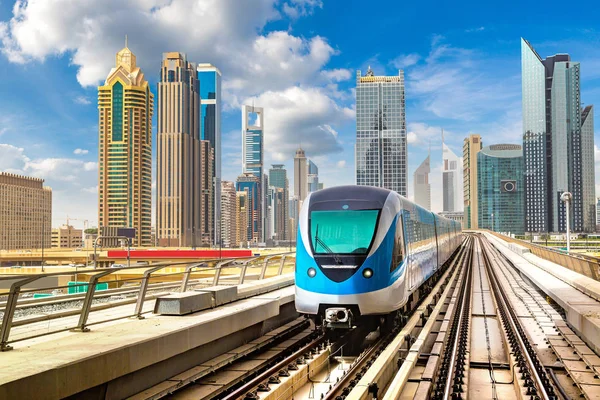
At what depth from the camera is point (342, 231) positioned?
40.9ft

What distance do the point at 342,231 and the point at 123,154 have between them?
7270 inches

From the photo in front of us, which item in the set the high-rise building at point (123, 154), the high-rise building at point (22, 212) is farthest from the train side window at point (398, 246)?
the high-rise building at point (22, 212)

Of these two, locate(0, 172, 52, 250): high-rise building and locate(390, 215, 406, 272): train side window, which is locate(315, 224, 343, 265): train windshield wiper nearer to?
locate(390, 215, 406, 272): train side window

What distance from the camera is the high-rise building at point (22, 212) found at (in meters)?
179

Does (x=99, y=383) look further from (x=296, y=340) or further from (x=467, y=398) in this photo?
(x=296, y=340)

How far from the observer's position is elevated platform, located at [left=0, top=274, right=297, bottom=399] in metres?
6.54

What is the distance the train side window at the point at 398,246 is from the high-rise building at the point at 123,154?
180m

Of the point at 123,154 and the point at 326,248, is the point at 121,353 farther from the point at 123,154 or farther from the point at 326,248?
the point at 123,154

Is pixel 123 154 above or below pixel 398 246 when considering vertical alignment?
above

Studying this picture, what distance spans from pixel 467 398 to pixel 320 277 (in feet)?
13.6

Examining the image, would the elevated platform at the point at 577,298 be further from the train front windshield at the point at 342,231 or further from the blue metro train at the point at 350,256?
the train front windshield at the point at 342,231

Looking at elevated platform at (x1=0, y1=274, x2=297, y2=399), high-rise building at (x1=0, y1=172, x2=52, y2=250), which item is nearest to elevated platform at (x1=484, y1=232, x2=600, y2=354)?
elevated platform at (x1=0, y1=274, x2=297, y2=399)

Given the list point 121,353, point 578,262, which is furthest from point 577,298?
point 121,353

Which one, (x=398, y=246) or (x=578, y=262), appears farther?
(x=578, y=262)
